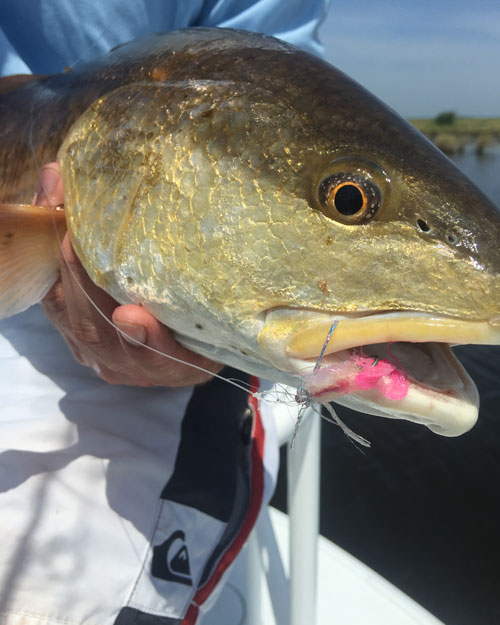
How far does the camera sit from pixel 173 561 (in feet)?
5.00

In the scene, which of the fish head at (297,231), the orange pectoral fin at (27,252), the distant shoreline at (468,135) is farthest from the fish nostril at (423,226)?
the distant shoreline at (468,135)

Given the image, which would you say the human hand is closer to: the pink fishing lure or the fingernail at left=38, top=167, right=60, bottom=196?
the fingernail at left=38, top=167, right=60, bottom=196

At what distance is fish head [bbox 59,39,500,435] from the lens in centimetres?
85

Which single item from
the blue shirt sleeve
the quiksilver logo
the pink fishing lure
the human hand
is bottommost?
the quiksilver logo

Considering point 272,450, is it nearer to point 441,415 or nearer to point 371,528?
point 441,415

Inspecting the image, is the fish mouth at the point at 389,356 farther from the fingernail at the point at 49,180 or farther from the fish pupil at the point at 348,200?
the fingernail at the point at 49,180

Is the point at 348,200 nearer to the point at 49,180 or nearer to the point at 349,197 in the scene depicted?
the point at 349,197

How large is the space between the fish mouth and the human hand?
1.19 ft

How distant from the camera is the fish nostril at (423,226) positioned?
87 cm

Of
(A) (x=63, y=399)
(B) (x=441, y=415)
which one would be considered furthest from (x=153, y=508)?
(B) (x=441, y=415)

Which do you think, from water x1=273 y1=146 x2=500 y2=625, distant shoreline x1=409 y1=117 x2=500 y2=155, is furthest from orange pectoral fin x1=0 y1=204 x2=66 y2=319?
distant shoreline x1=409 y1=117 x2=500 y2=155

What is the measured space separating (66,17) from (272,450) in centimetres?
170

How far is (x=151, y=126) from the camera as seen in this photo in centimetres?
110

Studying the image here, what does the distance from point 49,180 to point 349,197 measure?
2.47ft
